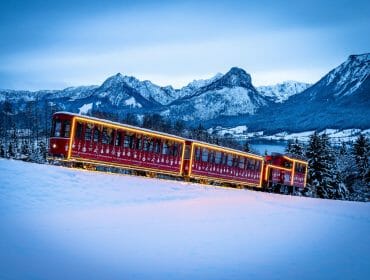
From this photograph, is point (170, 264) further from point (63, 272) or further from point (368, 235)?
point (368, 235)

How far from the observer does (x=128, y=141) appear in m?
24.8

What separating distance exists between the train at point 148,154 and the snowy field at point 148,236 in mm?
6649

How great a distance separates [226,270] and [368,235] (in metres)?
6.88

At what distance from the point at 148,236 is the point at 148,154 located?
16646 millimetres

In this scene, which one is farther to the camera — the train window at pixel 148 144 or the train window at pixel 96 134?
the train window at pixel 148 144

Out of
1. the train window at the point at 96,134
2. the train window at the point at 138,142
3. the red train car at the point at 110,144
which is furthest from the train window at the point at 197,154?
the train window at the point at 96,134

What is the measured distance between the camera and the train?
72.7ft

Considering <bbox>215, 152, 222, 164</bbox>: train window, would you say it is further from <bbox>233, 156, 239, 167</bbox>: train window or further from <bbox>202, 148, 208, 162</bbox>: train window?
<bbox>233, 156, 239, 167</bbox>: train window

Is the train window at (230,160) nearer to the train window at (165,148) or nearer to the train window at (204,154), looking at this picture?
the train window at (204,154)

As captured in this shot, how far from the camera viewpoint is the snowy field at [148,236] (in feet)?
24.6

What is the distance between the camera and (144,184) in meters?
17.6

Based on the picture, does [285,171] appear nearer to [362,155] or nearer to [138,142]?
[138,142]

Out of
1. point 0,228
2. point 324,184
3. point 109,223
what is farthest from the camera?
point 324,184

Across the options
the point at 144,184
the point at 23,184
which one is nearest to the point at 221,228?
the point at 23,184
